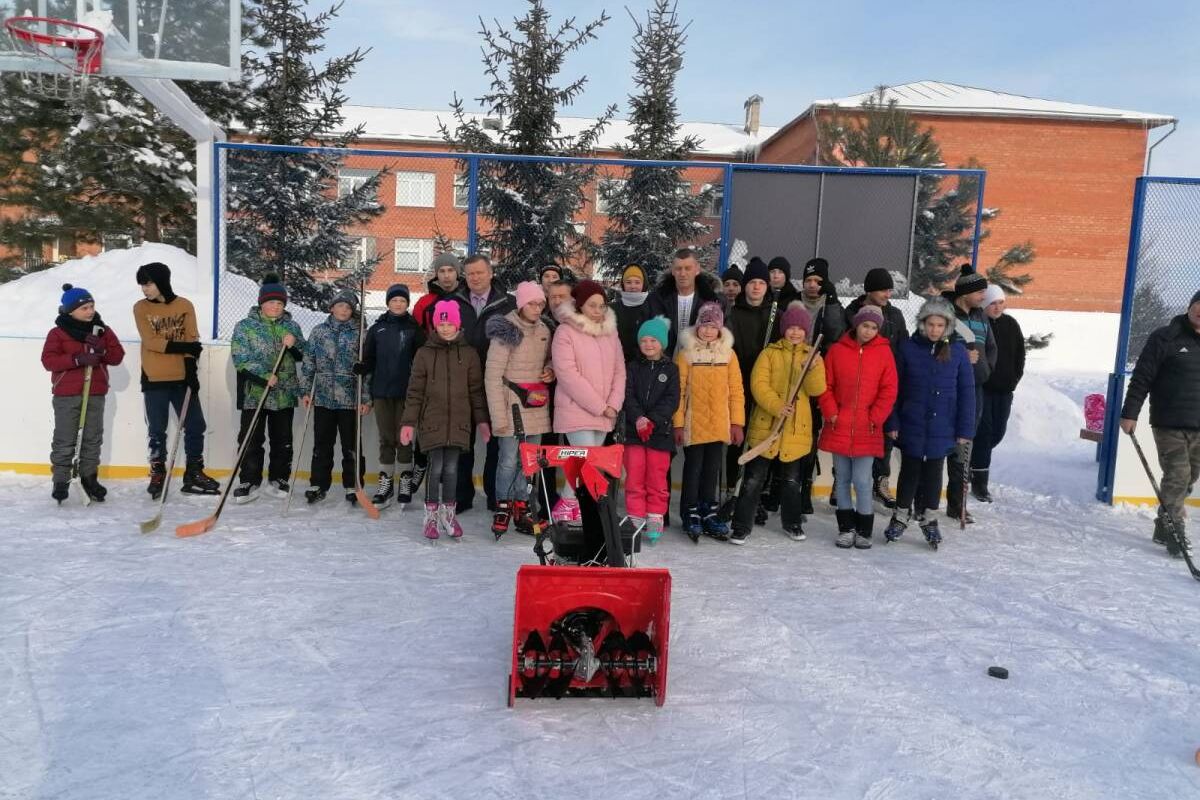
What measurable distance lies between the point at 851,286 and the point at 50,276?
→ 9820 mm

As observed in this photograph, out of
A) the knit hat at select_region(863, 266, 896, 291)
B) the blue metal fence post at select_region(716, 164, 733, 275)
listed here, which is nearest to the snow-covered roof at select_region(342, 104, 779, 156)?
the blue metal fence post at select_region(716, 164, 733, 275)

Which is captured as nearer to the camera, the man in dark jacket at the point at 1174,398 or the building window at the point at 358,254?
the man in dark jacket at the point at 1174,398

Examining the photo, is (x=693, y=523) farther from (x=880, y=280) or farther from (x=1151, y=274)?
(x=1151, y=274)

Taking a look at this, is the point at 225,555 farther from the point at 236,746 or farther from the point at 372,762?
the point at 372,762

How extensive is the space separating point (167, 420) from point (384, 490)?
5.65ft

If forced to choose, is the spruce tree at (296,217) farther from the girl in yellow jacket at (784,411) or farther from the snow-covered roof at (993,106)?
the snow-covered roof at (993,106)

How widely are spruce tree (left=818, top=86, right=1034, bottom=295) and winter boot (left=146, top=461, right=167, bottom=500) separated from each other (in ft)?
21.5

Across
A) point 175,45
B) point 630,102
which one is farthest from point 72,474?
point 630,102

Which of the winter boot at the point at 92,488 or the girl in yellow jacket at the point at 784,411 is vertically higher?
the girl in yellow jacket at the point at 784,411

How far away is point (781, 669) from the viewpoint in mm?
3426

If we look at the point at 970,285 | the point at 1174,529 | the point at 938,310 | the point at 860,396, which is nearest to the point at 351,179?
the point at 860,396

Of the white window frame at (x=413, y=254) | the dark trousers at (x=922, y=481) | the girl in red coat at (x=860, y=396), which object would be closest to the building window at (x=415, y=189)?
the white window frame at (x=413, y=254)

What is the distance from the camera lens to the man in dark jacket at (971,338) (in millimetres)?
5727

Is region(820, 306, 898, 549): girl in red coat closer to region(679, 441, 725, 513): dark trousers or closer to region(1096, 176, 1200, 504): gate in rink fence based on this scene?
region(679, 441, 725, 513): dark trousers
